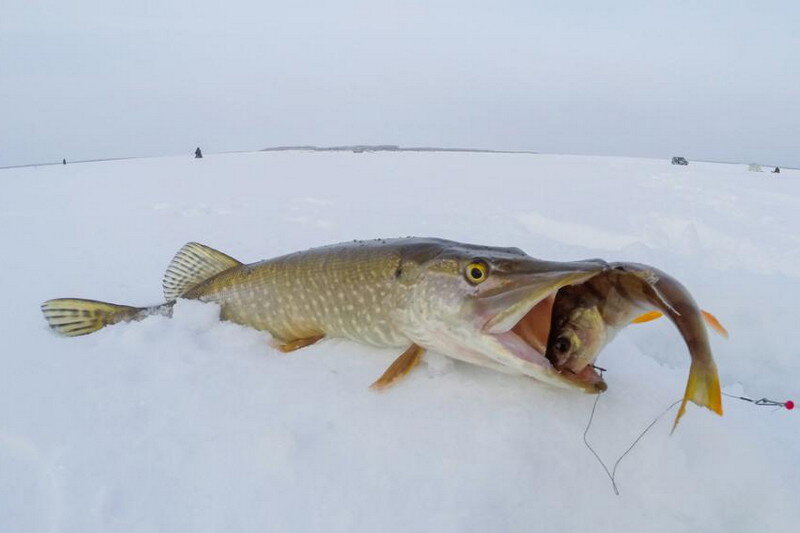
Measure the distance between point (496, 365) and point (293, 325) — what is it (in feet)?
3.33

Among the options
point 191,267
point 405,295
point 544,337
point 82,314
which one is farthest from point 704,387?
point 82,314

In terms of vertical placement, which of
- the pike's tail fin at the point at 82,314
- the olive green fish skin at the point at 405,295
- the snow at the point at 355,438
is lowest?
the pike's tail fin at the point at 82,314

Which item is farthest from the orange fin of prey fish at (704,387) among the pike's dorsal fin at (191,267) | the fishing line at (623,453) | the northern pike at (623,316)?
the pike's dorsal fin at (191,267)

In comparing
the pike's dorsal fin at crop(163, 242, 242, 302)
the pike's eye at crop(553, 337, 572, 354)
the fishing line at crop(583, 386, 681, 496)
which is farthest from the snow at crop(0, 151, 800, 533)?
the pike's dorsal fin at crop(163, 242, 242, 302)

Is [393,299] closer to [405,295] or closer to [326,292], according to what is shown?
[405,295]

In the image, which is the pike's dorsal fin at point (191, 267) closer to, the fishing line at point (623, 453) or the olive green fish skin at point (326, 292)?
the olive green fish skin at point (326, 292)

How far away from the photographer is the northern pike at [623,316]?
1091 millimetres

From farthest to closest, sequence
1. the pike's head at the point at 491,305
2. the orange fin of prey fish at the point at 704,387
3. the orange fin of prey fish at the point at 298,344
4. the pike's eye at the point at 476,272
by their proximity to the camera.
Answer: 1. the orange fin of prey fish at the point at 298,344
2. the pike's eye at the point at 476,272
3. the pike's head at the point at 491,305
4. the orange fin of prey fish at the point at 704,387

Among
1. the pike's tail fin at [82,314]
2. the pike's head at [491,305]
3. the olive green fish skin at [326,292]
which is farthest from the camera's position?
the pike's tail fin at [82,314]

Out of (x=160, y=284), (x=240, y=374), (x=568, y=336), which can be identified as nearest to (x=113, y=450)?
(x=240, y=374)

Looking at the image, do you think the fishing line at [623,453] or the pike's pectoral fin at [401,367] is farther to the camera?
the pike's pectoral fin at [401,367]

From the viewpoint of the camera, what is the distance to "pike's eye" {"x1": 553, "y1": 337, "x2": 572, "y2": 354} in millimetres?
1420

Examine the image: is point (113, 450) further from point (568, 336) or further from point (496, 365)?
point (568, 336)

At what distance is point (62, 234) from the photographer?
467 centimetres
